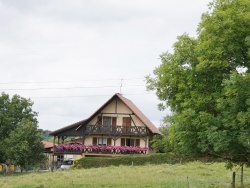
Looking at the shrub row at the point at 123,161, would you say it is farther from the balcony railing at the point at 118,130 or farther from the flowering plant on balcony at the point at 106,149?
the balcony railing at the point at 118,130

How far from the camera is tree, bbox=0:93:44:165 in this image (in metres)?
51.3

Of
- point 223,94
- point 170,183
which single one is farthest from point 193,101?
point 170,183

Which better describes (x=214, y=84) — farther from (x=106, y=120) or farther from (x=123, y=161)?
(x=106, y=120)

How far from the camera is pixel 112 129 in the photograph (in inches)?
2124

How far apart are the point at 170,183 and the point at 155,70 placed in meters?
6.61

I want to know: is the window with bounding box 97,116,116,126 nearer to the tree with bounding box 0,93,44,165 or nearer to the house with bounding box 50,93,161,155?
the house with bounding box 50,93,161,155

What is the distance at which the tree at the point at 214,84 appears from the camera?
16.1m

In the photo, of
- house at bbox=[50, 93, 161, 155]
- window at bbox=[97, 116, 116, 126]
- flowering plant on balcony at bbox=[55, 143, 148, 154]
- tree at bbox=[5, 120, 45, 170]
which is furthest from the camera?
window at bbox=[97, 116, 116, 126]

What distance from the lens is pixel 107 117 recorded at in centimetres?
5519

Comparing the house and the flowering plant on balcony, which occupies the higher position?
the house

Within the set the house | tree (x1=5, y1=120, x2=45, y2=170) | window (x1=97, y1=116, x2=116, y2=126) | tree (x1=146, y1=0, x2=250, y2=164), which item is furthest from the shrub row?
tree (x1=146, y1=0, x2=250, y2=164)

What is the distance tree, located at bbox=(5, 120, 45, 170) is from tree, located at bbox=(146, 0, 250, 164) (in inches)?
1367

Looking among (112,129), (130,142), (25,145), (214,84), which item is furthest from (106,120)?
(214,84)

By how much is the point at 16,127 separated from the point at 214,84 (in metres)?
42.2
